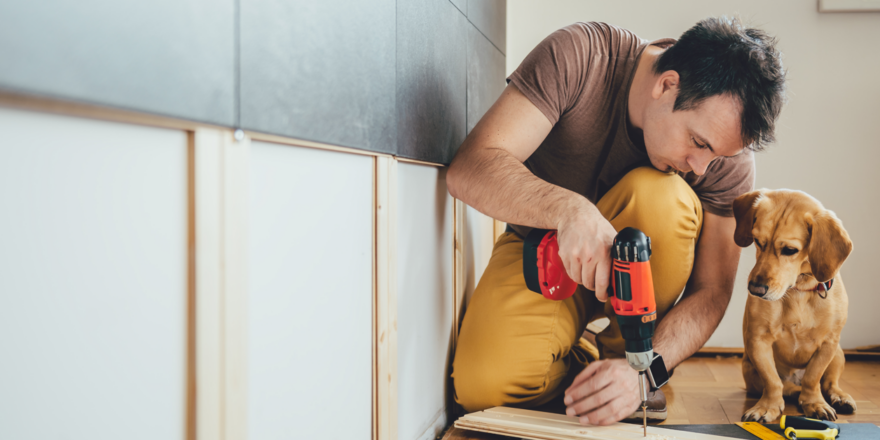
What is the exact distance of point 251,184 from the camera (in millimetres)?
665

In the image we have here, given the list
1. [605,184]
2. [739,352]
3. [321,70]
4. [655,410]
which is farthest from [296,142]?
[739,352]

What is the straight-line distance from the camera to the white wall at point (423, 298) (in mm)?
1119

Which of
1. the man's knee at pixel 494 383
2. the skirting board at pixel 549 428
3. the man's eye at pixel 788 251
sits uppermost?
the man's eye at pixel 788 251

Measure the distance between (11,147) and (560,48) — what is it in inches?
44.8

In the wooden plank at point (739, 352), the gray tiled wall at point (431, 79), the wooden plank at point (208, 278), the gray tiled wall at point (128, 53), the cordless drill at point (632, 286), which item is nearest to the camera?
the gray tiled wall at point (128, 53)

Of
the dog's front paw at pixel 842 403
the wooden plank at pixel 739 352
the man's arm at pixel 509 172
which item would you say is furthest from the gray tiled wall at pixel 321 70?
the wooden plank at pixel 739 352

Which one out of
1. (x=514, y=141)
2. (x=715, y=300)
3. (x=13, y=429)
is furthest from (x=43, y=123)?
(x=715, y=300)

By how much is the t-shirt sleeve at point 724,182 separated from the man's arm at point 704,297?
0.11ft

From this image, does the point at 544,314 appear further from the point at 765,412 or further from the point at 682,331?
the point at 765,412

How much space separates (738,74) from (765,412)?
32.8 inches

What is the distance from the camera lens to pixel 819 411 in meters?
1.35

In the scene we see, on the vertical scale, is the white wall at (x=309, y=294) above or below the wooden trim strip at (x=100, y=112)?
below

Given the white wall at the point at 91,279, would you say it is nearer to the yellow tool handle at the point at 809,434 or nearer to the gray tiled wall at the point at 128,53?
the gray tiled wall at the point at 128,53

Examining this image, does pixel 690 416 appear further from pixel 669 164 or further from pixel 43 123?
pixel 43 123
